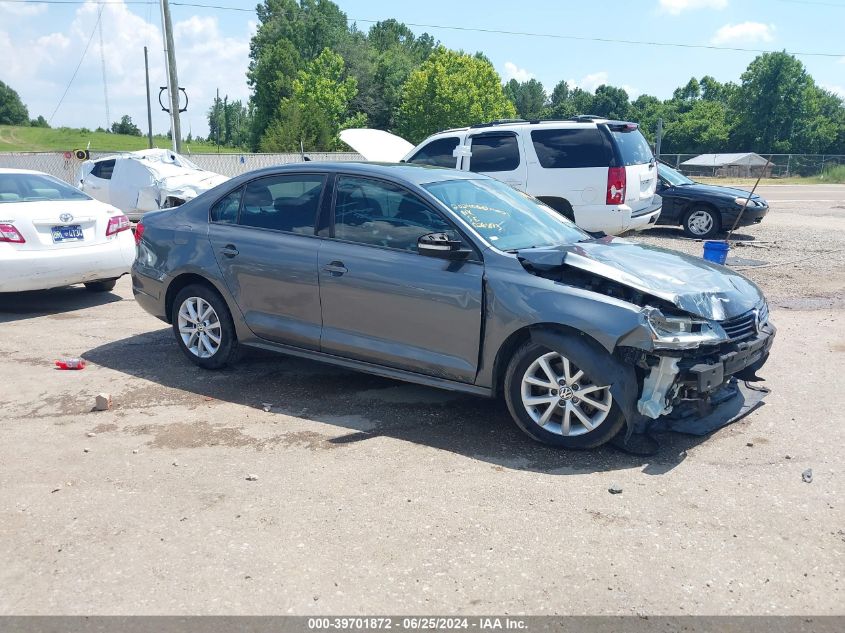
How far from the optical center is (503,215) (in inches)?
217

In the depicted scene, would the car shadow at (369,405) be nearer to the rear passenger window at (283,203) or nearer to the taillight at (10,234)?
the rear passenger window at (283,203)

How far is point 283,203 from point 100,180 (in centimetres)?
1232

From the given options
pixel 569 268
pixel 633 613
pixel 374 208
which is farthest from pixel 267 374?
pixel 633 613

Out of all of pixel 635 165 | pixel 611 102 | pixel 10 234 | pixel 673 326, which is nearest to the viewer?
pixel 673 326

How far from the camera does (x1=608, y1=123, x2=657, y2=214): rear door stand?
10987 mm

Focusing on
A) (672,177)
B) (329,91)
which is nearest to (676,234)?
(672,177)

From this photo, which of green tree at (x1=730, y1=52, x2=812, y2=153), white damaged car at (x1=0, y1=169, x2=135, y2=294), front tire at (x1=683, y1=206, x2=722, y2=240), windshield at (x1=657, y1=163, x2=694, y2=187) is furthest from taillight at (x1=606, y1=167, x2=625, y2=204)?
green tree at (x1=730, y1=52, x2=812, y2=153)

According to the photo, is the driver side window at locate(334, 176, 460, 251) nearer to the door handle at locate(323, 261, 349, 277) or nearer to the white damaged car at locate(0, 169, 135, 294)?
the door handle at locate(323, 261, 349, 277)

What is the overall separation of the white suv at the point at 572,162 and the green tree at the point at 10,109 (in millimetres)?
125404

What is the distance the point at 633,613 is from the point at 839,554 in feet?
3.80

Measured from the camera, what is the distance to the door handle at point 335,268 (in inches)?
214

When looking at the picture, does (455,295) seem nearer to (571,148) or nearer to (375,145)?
(571,148)

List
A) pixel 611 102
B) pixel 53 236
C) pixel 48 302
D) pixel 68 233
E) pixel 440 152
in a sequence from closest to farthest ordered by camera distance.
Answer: pixel 53 236 < pixel 68 233 < pixel 48 302 < pixel 440 152 < pixel 611 102

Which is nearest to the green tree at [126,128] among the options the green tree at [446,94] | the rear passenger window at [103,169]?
the green tree at [446,94]
